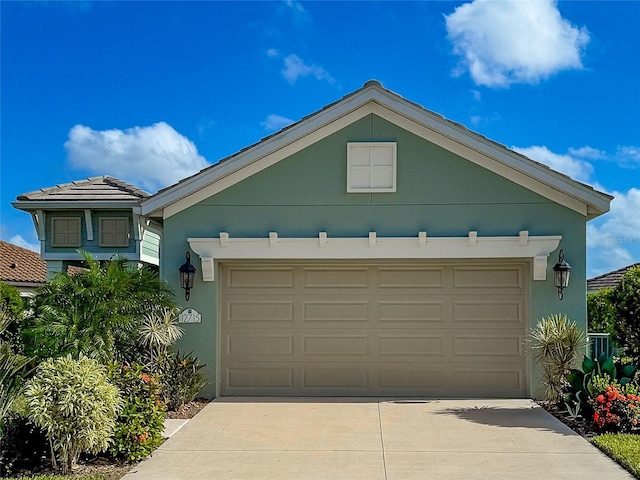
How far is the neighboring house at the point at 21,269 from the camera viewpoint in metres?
18.7

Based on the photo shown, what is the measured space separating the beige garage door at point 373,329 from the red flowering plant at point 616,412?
2.55 meters

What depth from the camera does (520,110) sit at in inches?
486

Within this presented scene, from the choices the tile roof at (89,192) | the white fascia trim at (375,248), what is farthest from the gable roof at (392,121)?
the tile roof at (89,192)

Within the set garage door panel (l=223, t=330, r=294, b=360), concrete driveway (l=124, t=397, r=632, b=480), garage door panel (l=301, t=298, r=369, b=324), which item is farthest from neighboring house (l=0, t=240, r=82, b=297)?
concrete driveway (l=124, t=397, r=632, b=480)

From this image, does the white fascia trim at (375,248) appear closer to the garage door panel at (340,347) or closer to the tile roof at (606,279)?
the garage door panel at (340,347)

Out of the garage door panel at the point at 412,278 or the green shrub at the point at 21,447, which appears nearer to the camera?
the green shrub at the point at 21,447

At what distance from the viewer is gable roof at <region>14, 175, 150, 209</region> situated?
15141 mm

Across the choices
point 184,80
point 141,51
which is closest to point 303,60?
point 184,80

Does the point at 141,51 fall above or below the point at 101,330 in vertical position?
above

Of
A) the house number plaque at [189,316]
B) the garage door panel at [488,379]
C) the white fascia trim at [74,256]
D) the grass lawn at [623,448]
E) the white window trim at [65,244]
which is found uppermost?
the white window trim at [65,244]

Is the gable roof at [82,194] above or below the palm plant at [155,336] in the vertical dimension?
above

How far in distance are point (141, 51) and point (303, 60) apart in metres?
3.60

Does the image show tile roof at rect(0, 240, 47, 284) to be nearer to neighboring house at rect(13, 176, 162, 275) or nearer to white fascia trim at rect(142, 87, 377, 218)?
neighboring house at rect(13, 176, 162, 275)

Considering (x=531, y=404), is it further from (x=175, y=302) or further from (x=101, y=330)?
(x=101, y=330)
